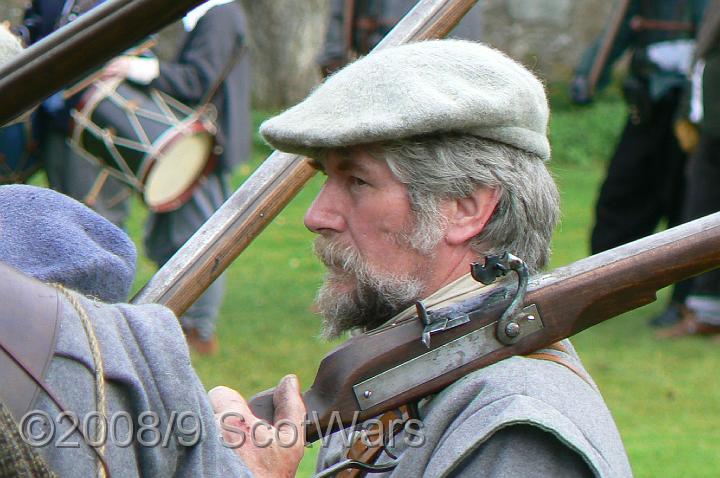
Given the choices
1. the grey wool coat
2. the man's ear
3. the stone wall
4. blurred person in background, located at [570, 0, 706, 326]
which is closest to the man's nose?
the man's ear

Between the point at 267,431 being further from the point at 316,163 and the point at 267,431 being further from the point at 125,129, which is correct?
the point at 125,129

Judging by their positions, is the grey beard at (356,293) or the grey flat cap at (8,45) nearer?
the grey beard at (356,293)

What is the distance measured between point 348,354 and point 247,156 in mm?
5614

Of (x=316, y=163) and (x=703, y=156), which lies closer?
(x=316, y=163)

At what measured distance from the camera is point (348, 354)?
2293 millimetres

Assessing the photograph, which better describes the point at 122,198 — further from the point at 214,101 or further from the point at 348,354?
the point at 348,354

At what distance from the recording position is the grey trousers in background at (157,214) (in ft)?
21.9

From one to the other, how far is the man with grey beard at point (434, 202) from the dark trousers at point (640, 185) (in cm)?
580

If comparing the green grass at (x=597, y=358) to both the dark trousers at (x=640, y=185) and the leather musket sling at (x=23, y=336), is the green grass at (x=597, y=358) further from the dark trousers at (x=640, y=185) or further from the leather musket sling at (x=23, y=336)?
the leather musket sling at (x=23, y=336)

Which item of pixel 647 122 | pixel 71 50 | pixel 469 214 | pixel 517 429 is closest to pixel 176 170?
pixel 647 122

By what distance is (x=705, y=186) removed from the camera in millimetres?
7535

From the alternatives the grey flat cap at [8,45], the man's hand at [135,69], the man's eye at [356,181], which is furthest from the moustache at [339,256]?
the man's hand at [135,69]

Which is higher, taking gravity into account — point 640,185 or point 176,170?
point 176,170

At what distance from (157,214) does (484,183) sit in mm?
5216
